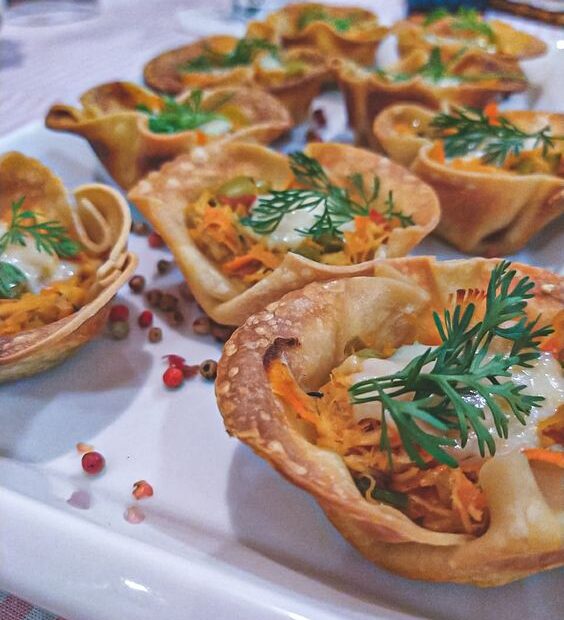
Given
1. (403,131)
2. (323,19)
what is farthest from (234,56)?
(403,131)

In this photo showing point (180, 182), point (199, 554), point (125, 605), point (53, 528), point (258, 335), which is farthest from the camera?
point (180, 182)

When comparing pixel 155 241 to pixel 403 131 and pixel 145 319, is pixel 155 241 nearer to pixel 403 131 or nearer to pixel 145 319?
pixel 145 319

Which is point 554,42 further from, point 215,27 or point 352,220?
point 352,220

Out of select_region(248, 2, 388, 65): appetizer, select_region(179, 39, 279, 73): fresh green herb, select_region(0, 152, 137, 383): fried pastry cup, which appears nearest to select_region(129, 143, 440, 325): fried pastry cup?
select_region(0, 152, 137, 383): fried pastry cup

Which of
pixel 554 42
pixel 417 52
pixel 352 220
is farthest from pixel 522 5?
pixel 352 220

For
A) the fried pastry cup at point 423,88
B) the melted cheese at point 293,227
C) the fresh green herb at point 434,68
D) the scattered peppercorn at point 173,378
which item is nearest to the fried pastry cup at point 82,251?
the scattered peppercorn at point 173,378
